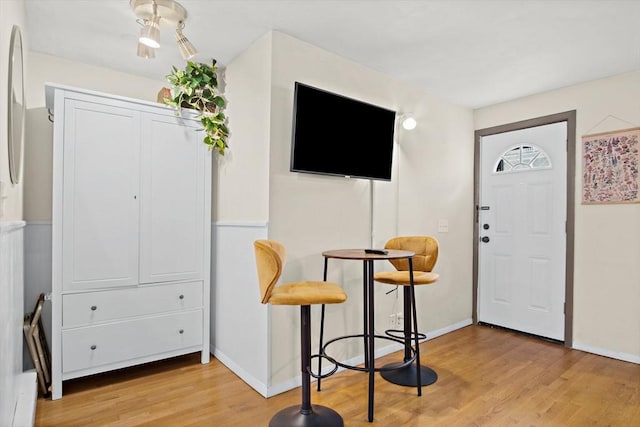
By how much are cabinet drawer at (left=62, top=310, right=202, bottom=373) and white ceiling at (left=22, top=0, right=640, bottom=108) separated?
2053 millimetres

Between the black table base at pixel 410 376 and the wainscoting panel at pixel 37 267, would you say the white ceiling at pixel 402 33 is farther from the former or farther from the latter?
the black table base at pixel 410 376

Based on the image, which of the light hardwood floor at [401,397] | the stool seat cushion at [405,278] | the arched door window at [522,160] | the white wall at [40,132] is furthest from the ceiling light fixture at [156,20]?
the arched door window at [522,160]

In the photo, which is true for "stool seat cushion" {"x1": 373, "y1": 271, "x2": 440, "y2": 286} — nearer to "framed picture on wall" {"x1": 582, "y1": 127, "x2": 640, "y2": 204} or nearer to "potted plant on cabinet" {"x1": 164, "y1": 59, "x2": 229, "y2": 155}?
"potted plant on cabinet" {"x1": 164, "y1": 59, "x2": 229, "y2": 155}

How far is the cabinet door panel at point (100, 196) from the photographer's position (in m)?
2.39

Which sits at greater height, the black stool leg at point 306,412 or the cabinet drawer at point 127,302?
the cabinet drawer at point 127,302

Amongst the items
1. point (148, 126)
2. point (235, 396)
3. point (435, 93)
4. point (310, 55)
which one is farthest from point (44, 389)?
point (435, 93)

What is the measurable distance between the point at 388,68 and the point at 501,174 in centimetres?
181

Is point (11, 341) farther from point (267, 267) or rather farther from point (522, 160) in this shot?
point (522, 160)

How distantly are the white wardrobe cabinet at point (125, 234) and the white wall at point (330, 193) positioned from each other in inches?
12.7

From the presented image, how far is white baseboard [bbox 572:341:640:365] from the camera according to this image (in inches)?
118

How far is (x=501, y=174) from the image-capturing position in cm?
388

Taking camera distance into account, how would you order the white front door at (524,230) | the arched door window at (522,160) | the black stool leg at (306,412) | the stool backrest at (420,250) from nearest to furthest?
the black stool leg at (306,412), the stool backrest at (420,250), the white front door at (524,230), the arched door window at (522,160)

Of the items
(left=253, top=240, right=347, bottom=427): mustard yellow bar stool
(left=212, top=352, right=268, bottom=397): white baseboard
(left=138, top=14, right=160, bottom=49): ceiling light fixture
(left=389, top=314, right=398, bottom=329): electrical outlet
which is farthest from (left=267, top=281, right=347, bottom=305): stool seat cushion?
(left=138, top=14, right=160, bottom=49): ceiling light fixture

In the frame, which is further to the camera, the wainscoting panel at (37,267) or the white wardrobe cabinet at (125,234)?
the wainscoting panel at (37,267)
